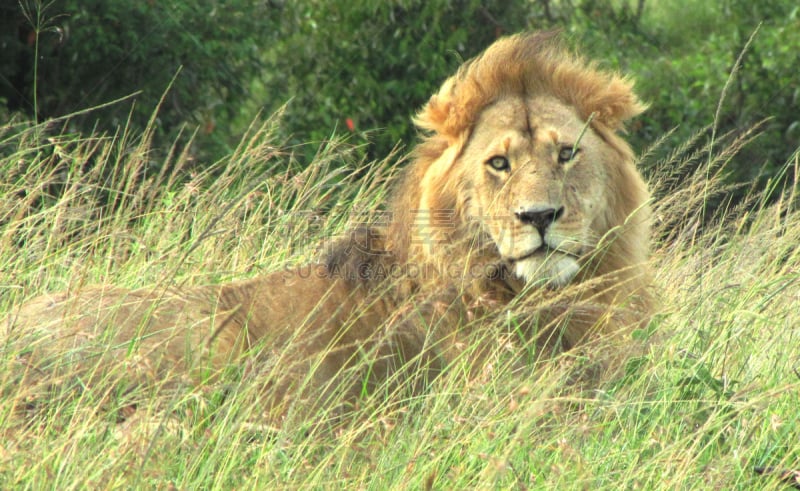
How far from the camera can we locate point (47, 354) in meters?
3.43

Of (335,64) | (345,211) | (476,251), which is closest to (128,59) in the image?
(335,64)

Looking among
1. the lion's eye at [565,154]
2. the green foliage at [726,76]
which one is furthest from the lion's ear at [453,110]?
the green foliage at [726,76]

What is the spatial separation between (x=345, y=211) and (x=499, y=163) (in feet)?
7.03

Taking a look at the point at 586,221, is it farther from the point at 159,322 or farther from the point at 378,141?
the point at 378,141

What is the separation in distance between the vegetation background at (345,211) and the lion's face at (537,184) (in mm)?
397

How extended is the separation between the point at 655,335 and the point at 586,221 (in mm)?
460

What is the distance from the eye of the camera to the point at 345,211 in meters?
6.03

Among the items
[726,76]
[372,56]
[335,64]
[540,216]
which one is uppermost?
[540,216]

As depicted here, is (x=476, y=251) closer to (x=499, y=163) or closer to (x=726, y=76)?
(x=499, y=163)

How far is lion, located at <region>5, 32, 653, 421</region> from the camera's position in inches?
149

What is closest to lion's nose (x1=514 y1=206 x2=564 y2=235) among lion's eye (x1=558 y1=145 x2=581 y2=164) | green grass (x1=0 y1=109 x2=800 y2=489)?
lion's eye (x1=558 y1=145 x2=581 y2=164)

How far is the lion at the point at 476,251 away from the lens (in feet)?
12.4

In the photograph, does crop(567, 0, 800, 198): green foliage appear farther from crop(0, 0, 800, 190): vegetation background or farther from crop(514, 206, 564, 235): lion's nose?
crop(514, 206, 564, 235): lion's nose

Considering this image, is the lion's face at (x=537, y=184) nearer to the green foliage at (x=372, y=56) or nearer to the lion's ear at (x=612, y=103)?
the lion's ear at (x=612, y=103)
